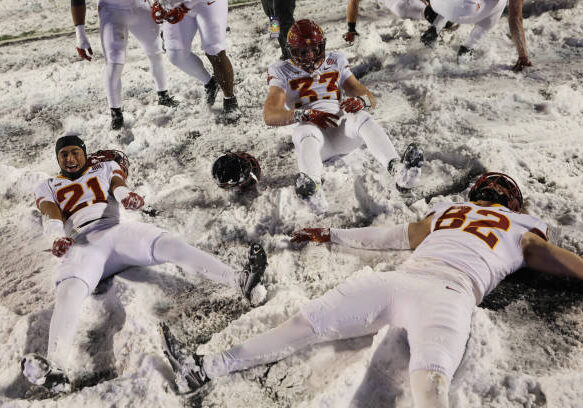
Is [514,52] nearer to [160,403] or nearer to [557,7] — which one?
[557,7]

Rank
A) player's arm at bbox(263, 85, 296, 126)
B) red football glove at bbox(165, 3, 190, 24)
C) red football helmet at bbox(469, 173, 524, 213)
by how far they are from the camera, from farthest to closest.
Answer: red football glove at bbox(165, 3, 190, 24) < player's arm at bbox(263, 85, 296, 126) < red football helmet at bbox(469, 173, 524, 213)

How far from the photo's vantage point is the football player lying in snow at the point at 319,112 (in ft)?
9.86

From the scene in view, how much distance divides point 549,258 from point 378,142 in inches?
52.5

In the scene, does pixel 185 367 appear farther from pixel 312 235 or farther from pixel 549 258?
pixel 549 258

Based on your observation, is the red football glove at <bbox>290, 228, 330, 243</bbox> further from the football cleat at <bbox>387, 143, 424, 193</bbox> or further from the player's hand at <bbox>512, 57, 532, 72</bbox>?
the player's hand at <bbox>512, 57, 532, 72</bbox>

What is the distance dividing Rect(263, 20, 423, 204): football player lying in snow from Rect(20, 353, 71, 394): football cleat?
1.75 meters

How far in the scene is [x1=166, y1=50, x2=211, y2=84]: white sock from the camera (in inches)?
165

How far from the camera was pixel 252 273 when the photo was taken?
2393mm

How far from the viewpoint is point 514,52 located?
4.74 m

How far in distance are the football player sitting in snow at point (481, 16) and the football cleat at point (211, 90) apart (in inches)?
98.3

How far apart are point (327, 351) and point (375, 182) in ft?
4.83

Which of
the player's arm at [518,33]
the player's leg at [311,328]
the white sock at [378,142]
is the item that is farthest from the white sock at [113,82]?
the player's arm at [518,33]

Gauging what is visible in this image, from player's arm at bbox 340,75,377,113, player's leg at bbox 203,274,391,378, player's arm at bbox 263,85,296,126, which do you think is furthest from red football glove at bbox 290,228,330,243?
player's arm at bbox 340,75,377,113

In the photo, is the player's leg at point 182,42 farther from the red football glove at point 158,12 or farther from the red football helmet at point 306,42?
the red football helmet at point 306,42
